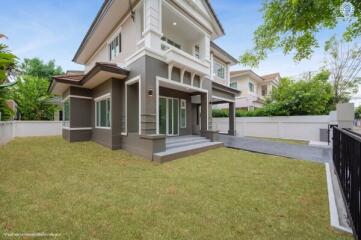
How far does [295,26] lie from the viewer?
5320 millimetres

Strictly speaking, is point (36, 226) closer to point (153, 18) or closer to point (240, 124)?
point (153, 18)

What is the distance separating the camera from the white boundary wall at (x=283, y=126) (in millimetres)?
13542

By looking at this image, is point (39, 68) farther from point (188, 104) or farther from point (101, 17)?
point (188, 104)

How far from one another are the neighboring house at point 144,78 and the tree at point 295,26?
3499 mm

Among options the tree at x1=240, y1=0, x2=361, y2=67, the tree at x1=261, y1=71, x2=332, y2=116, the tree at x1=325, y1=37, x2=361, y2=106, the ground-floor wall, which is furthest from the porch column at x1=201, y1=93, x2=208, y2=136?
the tree at x1=325, y1=37, x2=361, y2=106

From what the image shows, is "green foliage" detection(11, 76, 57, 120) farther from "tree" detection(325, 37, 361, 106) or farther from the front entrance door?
"tree" detection(325, 37, 361, 106)

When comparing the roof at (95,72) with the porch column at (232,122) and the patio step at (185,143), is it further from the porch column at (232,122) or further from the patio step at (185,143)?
the porch column at (232,122)

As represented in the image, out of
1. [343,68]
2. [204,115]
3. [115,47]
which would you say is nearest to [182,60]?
[204,115]

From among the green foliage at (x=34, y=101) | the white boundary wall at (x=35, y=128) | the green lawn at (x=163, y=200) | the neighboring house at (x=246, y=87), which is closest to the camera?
the green lawn at (x=163, y=200)

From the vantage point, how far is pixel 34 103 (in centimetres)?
1705

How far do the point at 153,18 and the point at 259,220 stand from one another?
8.19 m

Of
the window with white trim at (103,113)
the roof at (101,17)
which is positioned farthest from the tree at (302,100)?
the window with white trim at (103,113)

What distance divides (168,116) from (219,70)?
304 inches

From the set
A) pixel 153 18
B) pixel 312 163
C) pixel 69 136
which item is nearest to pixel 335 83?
pixel 312 163
